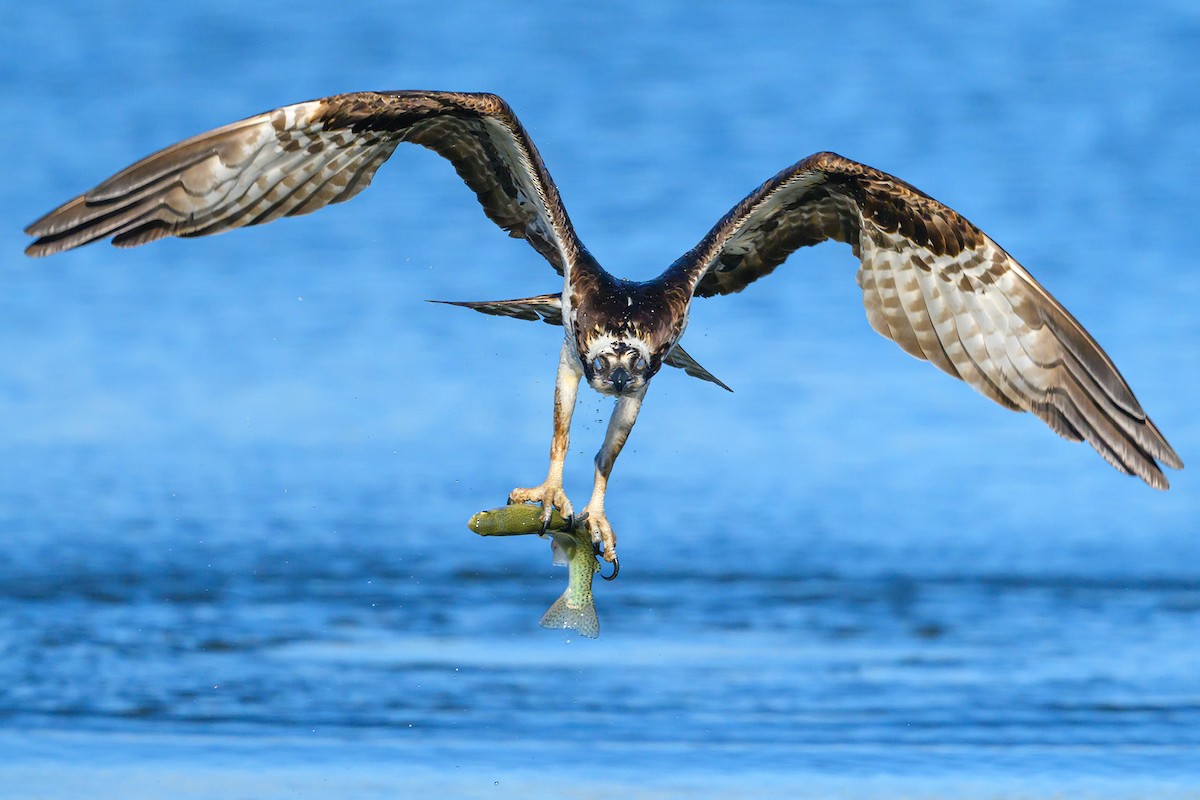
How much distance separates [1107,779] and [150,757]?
215 inches

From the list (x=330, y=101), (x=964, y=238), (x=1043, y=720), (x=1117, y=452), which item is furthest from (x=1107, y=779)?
(x=330, y=101)

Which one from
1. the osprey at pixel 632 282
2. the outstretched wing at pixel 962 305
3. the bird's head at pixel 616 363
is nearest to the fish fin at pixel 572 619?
the osprey at pixel 632 282

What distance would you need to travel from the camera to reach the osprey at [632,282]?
1212cm

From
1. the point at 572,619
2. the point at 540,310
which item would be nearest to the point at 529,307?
the point at 540,310

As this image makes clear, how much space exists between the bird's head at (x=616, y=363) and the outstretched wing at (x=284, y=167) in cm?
76

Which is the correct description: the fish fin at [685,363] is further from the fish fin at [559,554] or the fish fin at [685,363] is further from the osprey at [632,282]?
the fish fin at [559,554]

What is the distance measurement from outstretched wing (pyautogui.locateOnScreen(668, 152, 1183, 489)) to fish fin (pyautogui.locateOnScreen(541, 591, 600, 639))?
205cm

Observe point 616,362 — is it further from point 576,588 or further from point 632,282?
point 576,588

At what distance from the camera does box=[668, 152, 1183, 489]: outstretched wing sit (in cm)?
1277

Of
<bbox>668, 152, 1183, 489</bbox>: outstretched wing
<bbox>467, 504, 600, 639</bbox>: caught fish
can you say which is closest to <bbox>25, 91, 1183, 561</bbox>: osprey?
<bbox>668, 152, 1183, 489</bbox>: outstretched wing

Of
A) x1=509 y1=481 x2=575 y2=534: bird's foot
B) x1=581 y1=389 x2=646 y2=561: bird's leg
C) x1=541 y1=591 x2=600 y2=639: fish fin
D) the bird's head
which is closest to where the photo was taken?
x1=541 y1=591 x2=600 y2=639: fish fin

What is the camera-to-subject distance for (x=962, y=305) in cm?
1315

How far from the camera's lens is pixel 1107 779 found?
43.3ft

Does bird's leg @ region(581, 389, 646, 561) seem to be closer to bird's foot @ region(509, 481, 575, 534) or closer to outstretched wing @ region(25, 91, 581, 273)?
→ bird's foot @ region(509, 481, 575, 534)
